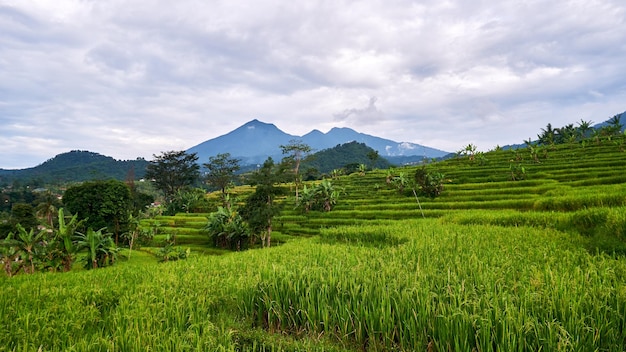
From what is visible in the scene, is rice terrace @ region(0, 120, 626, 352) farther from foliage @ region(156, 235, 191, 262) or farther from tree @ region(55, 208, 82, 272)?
foliage @ region(156, 235, 191, 262)

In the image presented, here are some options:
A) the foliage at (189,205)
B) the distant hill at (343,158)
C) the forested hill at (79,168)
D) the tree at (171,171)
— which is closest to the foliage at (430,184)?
the foliage at (189,205)

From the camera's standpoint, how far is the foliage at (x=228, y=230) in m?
19.5

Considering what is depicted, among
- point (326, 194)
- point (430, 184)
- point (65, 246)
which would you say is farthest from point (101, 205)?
point (430, 184)

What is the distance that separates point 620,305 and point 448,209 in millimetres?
18515

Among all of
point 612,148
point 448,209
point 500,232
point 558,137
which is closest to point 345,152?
point 558,137

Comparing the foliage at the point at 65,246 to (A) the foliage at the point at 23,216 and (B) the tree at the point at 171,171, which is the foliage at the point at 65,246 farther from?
(B) the tree at the point at 171,171

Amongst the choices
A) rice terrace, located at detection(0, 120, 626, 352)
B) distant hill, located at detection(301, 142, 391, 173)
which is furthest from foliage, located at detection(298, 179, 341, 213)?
distant hill, located at detection(301, 142, 391, 173)

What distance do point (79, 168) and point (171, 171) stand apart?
81.7m

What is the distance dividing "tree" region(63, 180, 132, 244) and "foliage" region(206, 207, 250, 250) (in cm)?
716

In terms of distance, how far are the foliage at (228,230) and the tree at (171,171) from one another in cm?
3618

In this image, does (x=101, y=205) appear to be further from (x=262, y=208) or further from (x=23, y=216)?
(x=262, y=208)

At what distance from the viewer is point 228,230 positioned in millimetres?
19703

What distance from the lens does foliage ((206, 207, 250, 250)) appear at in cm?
1947

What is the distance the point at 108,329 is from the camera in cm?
378
